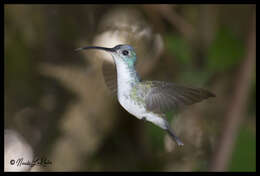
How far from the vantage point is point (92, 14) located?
2320 millimetres

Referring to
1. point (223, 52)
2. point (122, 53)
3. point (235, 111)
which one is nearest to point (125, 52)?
point (122, 53)

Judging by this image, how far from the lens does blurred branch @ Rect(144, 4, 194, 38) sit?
85.6 inches

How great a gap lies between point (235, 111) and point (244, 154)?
10.3 inches

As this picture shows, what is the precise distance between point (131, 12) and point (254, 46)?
76 cm

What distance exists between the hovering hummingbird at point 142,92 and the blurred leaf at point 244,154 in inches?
45.5

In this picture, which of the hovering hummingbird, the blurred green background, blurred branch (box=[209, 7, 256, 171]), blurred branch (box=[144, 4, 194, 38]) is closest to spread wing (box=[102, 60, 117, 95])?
the hovering hummingbird

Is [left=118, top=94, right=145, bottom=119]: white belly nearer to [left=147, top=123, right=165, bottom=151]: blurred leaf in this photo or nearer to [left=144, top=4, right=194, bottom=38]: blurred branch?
[left=147, top=123, right=165, bottom=151]: blurred leaf

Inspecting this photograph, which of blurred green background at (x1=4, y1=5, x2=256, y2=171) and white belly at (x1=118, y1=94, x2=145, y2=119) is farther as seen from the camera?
blurred green background at (x1=4, y1=5, x2=256, y2=171)

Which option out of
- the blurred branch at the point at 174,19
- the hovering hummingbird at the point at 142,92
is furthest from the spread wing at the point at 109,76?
the blurred branch at the point at 174,19

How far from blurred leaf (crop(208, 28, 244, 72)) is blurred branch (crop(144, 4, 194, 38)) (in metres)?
0.20

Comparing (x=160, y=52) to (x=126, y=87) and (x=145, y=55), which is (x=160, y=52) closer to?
(x=145, y=55)

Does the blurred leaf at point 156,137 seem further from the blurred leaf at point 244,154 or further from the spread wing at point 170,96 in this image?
the spread wing at point 170,96

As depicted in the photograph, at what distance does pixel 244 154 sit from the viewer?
2033 mm
